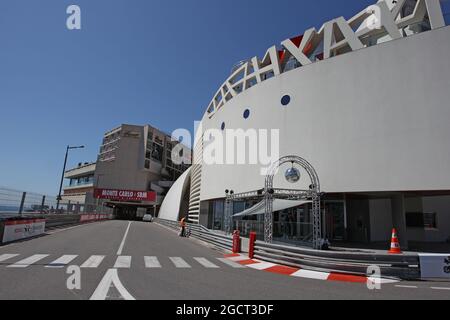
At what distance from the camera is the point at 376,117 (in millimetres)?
17812

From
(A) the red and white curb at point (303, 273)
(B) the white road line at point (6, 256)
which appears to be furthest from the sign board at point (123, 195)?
(A) the red and white curb at point (303, 273)

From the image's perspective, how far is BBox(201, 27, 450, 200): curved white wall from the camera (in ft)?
52.7

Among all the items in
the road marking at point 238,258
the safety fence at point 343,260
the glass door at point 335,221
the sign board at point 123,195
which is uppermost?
the sign board at point 123,195

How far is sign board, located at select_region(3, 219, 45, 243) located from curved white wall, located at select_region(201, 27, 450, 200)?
16459 mm

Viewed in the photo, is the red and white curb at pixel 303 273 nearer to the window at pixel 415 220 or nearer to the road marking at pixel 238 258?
the road marking at pixel 238 258

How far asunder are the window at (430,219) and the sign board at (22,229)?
28.1m

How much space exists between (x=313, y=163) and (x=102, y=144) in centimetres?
8107

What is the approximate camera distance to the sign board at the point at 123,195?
2601 inches

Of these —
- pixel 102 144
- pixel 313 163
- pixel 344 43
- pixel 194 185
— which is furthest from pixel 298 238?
pixel 102 144

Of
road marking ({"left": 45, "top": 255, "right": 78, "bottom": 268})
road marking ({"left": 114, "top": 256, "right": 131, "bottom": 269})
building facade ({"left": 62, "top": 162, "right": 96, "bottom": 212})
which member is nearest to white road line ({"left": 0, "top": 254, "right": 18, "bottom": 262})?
road marking ({"left": 45, "top": 255, "right": 78, "bottom": 268})

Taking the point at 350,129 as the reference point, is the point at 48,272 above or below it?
below

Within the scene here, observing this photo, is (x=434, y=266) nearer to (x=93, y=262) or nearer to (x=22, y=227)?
(x=93, y=262)

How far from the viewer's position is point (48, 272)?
7695mm
